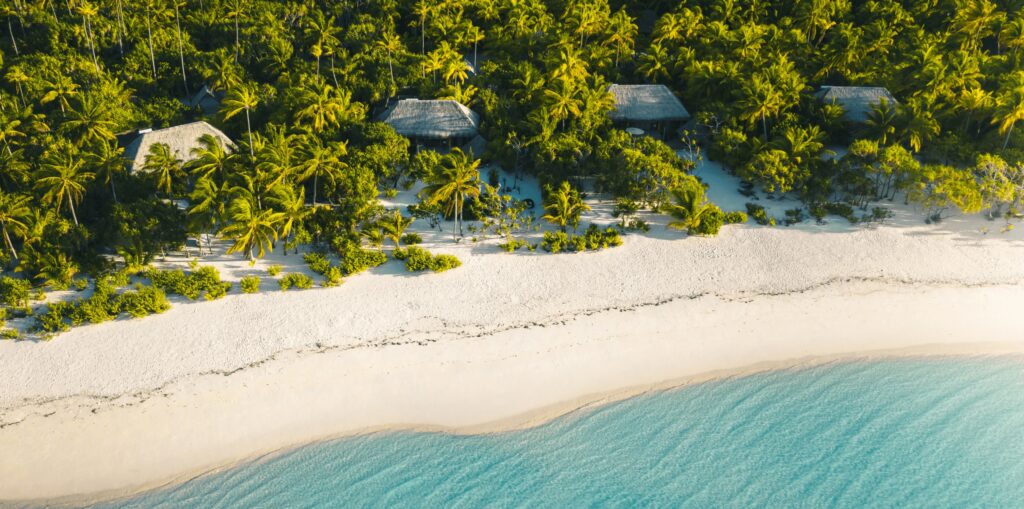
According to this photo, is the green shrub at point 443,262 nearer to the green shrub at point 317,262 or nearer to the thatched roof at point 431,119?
the green shrub at point 317,262

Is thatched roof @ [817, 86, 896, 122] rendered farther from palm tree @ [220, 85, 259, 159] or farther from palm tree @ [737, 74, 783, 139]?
palm tree @ [220, 85, 259, 159]

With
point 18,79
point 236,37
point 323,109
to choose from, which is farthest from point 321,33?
point 18,79

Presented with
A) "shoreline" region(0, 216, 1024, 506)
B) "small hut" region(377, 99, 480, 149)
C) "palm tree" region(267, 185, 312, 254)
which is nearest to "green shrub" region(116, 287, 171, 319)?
"shoreline" region(0, 216, 1024, 506)

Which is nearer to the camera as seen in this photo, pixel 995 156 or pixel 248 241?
pixel 248 241

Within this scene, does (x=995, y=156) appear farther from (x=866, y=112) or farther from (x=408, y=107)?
(x=408, y=107)

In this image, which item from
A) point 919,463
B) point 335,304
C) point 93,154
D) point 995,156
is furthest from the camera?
point 995,156

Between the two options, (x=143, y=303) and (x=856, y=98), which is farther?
(x=856, y=98)

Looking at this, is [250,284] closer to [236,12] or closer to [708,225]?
[708,225]

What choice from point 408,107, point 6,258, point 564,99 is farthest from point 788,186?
point 6,258
